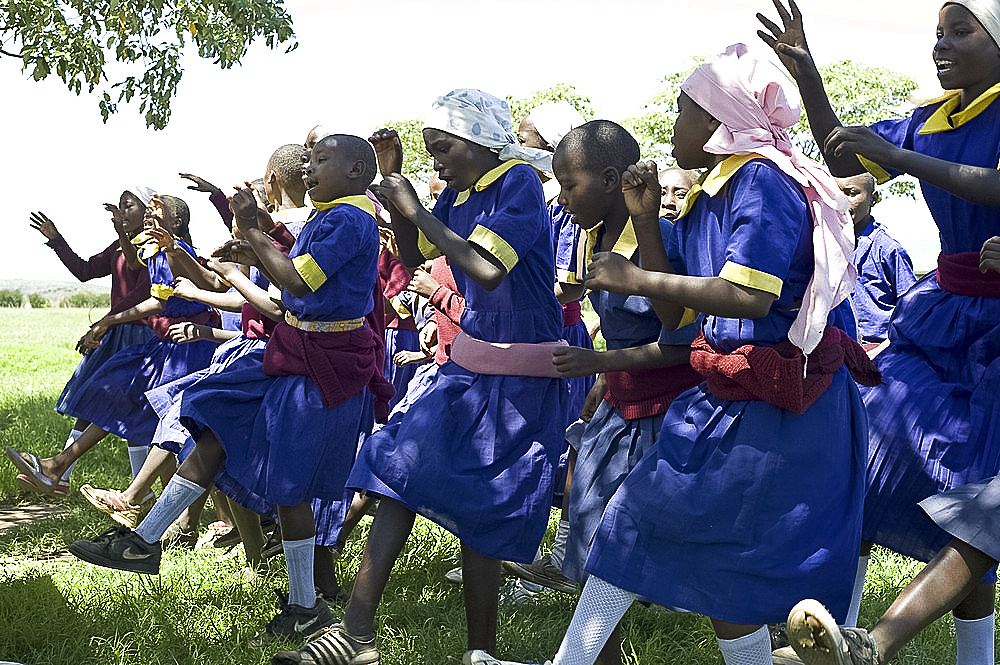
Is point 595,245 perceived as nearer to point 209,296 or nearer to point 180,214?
point 209,296

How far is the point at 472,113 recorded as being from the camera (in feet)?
13.1

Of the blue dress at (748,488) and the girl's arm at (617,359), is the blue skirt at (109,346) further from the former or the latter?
the blue dress at (748,488)

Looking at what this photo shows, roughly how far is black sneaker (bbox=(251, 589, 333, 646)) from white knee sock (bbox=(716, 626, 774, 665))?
1.84 metres

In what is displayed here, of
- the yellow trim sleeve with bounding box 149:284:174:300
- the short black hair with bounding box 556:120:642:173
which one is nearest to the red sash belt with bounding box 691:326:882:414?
the short black hair with bounding box 556:120:642:173

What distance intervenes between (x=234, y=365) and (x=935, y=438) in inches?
117

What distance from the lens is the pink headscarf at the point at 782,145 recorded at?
2877mm

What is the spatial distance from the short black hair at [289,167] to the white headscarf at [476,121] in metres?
1.64

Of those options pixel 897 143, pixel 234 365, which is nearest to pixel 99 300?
pixel 234 365

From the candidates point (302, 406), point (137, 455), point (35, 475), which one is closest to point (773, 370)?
point (302, 406)

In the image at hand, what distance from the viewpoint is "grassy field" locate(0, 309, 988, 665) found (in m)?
4.21

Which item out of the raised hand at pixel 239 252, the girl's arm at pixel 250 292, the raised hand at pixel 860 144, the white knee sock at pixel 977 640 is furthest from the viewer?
the girl's arm at pixel 250 292

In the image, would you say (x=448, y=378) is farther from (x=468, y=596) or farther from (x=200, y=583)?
(x=200, y=583)

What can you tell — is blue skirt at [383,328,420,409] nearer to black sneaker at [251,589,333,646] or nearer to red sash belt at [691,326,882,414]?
black sneaker at [251,589,333,646]

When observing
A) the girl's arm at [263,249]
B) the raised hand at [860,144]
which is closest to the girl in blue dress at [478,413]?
the girl's arm at [263,249]
